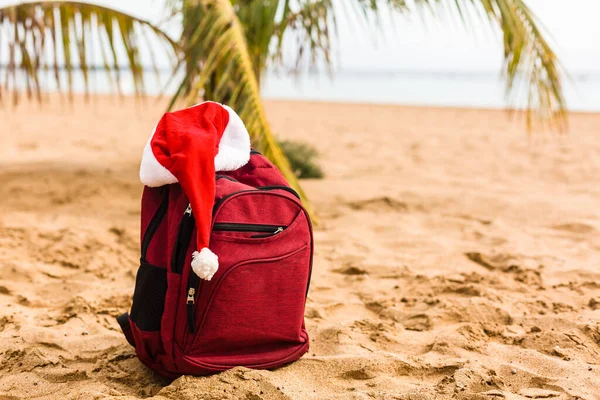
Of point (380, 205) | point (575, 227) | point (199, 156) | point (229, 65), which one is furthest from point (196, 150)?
point (575, 227)

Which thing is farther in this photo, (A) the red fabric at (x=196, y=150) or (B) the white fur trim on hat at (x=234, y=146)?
(B) the white fur trim on hat at (x=234, y=146)

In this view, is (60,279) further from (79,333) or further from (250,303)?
(250,303)

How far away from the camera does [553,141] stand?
302 inches

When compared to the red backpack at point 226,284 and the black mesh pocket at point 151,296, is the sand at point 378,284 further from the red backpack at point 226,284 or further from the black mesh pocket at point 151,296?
the black mesh pocket at point 151,296

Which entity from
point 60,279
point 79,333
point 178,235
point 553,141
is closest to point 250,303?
point 178,235

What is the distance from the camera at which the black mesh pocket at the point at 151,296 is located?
5.94 ft

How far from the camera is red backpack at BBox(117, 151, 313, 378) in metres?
1.75

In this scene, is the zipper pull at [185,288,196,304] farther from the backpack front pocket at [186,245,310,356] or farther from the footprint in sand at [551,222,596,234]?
the footprint in sand at [551,222,596,234]

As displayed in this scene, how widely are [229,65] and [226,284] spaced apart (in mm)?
1825

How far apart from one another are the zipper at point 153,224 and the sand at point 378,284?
403 mm

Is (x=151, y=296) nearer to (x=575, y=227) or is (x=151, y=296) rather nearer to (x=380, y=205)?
(x=380, y=205)

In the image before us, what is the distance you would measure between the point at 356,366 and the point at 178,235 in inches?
26.8

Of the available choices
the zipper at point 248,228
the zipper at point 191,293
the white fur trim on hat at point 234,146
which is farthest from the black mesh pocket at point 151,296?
the white fur trim on hat at point 234,146

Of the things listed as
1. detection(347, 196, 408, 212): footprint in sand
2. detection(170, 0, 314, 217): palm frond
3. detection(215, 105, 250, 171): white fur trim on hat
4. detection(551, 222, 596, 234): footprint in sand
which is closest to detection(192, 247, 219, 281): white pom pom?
detection(215, 105, 250, 171): white fur trim on hat
